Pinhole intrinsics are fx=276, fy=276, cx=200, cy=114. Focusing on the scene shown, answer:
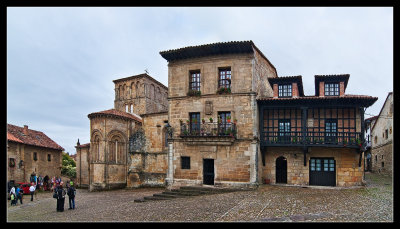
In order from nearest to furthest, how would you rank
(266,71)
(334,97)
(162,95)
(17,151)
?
(334,97)
(266,71)
(17,151)
(162,95)

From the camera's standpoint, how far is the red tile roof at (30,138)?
2762 cm

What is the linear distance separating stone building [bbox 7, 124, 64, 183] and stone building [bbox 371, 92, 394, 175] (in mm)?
35000

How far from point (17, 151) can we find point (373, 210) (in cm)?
2945

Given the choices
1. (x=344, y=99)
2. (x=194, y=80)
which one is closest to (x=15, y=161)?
(x=194, y=80)

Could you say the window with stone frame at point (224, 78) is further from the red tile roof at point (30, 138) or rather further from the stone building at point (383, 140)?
the red tile roof at point (30, 138)

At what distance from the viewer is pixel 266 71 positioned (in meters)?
21.7

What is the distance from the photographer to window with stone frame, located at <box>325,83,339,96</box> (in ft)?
61.8

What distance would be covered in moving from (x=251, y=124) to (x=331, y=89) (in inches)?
243

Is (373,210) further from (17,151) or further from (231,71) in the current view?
(17,151)

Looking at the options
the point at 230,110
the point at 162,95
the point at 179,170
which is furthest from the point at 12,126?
the point at 230,110

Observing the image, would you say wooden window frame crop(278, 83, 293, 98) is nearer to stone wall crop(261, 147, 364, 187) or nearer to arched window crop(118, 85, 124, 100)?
stone wall crop(261, 147, 364, 187)

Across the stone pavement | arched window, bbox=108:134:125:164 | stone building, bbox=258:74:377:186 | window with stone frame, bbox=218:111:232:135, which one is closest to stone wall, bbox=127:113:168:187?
arched window, bbox=108:134:125:164

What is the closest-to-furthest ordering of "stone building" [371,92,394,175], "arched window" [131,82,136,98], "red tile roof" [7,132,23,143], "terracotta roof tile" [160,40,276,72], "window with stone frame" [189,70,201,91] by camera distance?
"terracotta roof tile" [160,40,276,72], "window with stone frame" [189,70,201,91], "stone building" [371,92,394,175], "red tile roof" [7,132,23,143], "arched window" [131,82,136,98]

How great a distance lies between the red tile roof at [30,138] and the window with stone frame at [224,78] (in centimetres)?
2069
